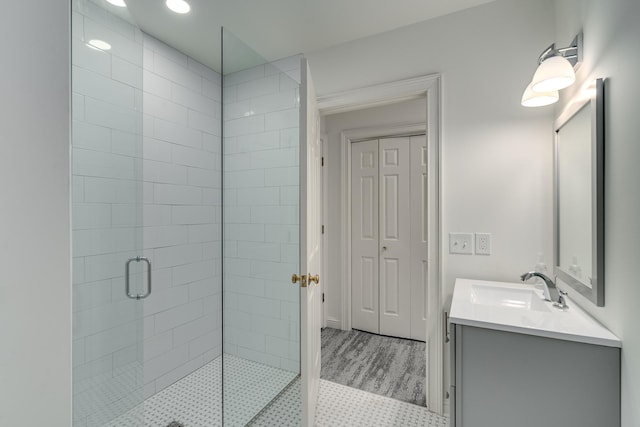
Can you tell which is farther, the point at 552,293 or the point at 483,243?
the point at 483,243

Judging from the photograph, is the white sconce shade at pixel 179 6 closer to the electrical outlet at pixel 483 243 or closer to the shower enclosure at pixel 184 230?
the shower enclosure at pixel 184 230

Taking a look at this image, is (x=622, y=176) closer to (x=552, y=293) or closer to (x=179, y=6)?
(x=552, y=293)

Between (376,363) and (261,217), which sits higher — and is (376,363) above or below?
below

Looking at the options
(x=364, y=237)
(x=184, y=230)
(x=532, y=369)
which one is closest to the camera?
(x=532, y=369)

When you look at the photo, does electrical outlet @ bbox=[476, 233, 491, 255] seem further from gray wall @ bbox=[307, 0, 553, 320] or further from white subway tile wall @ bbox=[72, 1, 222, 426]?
white subway tile wall @ bbox=[72, 1, 222, 426]

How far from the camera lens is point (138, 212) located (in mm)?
1676

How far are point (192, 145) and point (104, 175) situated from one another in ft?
3.29

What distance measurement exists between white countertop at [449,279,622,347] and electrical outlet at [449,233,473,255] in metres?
0.43

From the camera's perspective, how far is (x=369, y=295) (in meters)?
3.06

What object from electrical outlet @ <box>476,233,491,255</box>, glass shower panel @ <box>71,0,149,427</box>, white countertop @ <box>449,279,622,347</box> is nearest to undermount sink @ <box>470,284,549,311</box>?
white countertop @ <box>449,279,622,347</box>

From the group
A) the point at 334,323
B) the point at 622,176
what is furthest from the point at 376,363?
the point at 622,176

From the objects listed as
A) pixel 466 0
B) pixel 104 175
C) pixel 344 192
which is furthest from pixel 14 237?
pixel 344 192

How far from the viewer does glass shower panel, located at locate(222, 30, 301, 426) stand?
5.16 feet

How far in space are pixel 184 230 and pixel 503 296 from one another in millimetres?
2126
